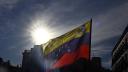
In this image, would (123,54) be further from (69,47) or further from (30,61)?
(69,47)

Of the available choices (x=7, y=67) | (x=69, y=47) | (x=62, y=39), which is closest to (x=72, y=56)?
(x=69, y=47)

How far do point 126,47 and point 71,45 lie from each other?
62117 millimetres

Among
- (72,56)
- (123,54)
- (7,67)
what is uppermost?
(123,54)

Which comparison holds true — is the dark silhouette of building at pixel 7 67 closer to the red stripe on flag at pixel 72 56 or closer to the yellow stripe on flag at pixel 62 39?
the yellow stripe on flag at pixel 62 39

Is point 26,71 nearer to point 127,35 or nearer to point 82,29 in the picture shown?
point 127,35

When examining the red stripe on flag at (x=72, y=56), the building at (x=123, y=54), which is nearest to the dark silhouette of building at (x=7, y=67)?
the building at (x=123, y=54)

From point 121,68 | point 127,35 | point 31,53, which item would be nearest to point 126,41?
point 127,35

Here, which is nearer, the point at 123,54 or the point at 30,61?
the point at 123,54

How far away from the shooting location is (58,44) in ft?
51.5

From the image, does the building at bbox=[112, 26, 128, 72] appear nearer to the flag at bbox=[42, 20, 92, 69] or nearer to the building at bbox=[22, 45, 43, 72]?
the building at bbox=[22, 45, 43, 72]

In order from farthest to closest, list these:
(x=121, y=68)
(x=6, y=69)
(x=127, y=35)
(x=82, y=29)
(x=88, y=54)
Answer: (x=6, y=69), (x=121, y=68), (x=127, y=35), (x=82, y=29), (x=88, y=54)

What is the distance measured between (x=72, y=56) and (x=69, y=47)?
36.5 inches

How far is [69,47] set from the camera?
15055 millimetres

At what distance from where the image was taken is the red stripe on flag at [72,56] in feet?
42.9
